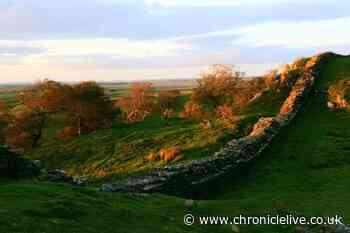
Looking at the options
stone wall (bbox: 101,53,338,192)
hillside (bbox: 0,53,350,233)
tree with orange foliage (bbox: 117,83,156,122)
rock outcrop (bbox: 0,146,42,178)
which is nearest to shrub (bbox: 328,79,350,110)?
hillside (bbox: 0,53,350,233)

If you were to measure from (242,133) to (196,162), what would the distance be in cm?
1269

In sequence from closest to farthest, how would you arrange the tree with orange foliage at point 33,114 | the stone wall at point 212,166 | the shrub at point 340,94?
the stone wall at point 212,166
the shrub at point 340,94
the tree with orange foliage at point 33,114

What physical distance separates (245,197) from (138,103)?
55.6 metres

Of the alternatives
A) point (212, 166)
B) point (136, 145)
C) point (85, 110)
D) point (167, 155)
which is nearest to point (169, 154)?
point (167, 155)

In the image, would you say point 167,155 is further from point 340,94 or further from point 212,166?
point 340,94

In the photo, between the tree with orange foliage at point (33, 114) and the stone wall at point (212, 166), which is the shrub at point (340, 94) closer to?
the stone wall at point (212, 166)

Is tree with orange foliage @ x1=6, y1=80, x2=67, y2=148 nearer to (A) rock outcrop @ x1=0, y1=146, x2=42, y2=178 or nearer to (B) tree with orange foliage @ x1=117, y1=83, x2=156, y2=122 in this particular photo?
(B) tree with orange foliage @ x1=117, y1=83, x2=156, y2=122

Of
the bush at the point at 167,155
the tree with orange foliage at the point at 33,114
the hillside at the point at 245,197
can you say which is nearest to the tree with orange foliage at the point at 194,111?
the tree with orange foliage at the point at 33,114

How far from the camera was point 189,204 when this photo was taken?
17.3 metres

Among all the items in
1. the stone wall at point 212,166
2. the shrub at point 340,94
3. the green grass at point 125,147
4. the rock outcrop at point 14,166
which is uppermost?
the shrub at point 340,94

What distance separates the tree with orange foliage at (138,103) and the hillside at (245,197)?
129 ft

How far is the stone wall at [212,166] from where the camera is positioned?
2047 cm

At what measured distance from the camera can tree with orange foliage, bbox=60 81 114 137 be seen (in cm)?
5834

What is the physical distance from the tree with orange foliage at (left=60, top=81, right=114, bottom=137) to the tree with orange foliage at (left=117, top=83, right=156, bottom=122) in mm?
13892
